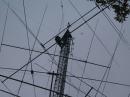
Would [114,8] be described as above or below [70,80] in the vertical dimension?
above

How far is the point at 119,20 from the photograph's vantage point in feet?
34.7

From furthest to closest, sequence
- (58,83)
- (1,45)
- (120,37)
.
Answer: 1. (58,83)
2. (120,37)
3. (1,45)

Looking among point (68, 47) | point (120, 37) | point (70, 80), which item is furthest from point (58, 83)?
point (120, 37)

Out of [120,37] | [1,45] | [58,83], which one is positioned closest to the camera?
[1,45]

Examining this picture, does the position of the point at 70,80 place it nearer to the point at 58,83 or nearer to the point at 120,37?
the point at 58,83

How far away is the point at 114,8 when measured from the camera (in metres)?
10.4

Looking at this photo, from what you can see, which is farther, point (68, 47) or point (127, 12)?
point (68, 47)

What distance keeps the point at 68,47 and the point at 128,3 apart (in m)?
3.24

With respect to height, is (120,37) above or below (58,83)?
above

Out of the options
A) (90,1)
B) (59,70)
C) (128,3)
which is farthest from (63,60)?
(128,3)

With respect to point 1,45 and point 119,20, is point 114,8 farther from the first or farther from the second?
point 1,45

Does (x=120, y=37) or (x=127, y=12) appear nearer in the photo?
(x=120, y=37)

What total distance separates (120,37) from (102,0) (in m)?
1.89

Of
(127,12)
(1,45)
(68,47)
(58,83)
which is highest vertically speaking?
(127,12)
